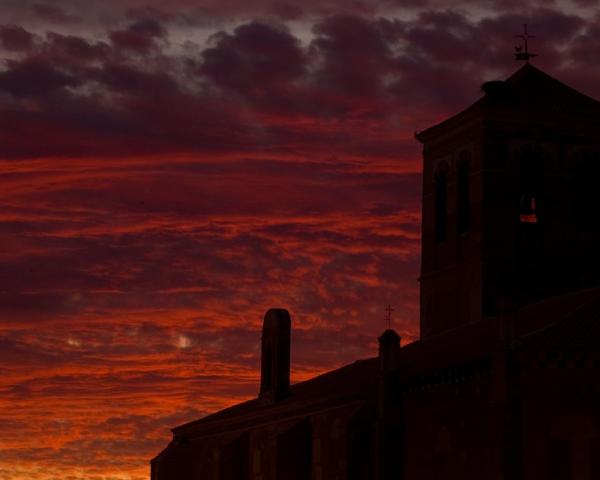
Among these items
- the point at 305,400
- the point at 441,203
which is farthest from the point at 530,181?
the point at 305,400

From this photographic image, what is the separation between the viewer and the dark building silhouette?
45438mm

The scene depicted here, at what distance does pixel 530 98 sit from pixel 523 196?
11.0ft

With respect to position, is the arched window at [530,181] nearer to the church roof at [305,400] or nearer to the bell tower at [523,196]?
the bell tower at [523,196]

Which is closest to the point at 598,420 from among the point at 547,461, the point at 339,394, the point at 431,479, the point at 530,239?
the point at 547,461

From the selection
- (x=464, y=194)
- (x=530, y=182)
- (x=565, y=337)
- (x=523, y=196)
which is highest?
(x=530, y=182)

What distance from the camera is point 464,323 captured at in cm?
6072

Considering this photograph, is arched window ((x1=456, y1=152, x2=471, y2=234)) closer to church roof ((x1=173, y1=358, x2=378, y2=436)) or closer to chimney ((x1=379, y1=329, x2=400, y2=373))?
church roof ((x1=173, y1=358, x2=378, y2=436))

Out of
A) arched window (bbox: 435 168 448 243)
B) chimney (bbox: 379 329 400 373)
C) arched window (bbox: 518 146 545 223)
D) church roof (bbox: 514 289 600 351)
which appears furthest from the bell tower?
church roof (bbox: 514 289 600 351)

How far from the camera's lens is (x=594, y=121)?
200 feet

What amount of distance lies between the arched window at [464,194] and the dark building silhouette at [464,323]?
6 centimetres

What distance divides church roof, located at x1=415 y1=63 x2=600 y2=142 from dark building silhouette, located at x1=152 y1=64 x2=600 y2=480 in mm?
48

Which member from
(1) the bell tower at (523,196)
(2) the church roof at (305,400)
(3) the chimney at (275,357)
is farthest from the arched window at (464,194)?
(3) the chimney at (275,357)

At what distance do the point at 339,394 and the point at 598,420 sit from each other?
1468 centimetres

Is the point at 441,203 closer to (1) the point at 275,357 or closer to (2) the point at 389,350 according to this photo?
(1) the point at 275,357
